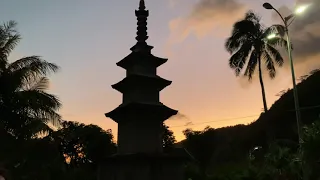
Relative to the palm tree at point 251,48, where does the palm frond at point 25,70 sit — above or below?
below

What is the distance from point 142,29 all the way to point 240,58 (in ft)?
Result: 72.4

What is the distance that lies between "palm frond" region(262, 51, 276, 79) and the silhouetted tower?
21.8 meters

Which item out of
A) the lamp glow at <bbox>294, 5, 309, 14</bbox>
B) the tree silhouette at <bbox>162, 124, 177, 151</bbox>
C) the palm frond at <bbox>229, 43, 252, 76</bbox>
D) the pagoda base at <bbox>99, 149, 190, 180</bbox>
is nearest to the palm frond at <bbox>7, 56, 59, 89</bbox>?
the pagoda base at <bbox>99, 149, 190, 180</bbox>

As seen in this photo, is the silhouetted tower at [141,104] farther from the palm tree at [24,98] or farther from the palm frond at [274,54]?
the palm frond at [274,54]

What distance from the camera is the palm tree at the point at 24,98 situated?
1992cm

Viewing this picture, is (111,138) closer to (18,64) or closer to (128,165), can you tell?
(18,64)

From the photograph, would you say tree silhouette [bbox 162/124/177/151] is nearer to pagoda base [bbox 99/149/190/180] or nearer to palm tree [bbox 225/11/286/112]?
palm tree [bbox 225/11/286/112]

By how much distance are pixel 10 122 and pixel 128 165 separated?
7.67 meters

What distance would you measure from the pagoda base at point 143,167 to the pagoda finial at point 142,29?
548 centimetres

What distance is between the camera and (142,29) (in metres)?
19.2

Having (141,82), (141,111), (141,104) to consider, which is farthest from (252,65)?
(141,104)

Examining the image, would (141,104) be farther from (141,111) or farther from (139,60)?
(139,60)

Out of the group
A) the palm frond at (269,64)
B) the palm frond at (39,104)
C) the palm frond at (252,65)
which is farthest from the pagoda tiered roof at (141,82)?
the palm frond at (269,64)

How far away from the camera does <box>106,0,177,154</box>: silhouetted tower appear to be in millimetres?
16969
